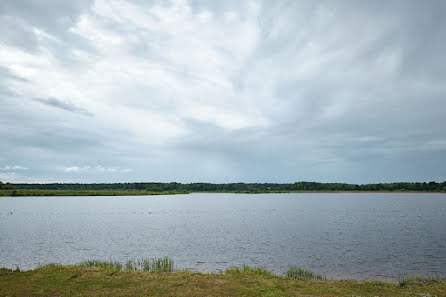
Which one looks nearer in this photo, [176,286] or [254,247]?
[176,286]

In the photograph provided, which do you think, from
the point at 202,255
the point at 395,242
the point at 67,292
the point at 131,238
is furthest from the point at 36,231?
the point at 395,242

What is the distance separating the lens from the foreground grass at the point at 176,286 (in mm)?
16406

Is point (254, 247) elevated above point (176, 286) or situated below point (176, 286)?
below

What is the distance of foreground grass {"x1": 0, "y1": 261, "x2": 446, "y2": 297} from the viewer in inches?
646

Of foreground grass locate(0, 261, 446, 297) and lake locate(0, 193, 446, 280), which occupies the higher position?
foreground grass locate(0, 261, 446, 297)

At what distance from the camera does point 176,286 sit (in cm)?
1758

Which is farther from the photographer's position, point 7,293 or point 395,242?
point 395,242

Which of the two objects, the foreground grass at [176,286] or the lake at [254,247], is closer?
the foreground grass at [176,286]

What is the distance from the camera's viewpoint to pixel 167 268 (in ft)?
85.4

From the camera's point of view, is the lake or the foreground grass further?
the lake

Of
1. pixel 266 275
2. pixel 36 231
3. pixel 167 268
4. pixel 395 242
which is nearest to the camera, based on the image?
pixel 266 275

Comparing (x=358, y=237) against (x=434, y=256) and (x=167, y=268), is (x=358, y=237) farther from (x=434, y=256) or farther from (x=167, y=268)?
(x=167, y=268)

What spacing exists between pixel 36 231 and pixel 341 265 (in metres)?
48.5

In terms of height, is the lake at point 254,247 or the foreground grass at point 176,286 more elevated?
the foreground grass at point 176,286
